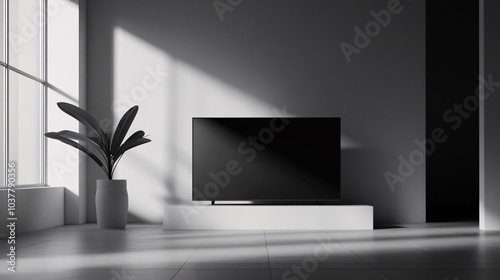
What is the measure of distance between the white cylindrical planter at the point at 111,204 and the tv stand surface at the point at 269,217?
458 millimetres

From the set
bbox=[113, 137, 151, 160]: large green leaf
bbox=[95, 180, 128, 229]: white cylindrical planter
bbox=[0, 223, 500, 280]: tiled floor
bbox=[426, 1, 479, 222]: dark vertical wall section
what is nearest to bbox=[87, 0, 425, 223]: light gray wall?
bbox=[113, 137, 151, 160]: large green leaf

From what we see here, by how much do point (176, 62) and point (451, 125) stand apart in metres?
5.35

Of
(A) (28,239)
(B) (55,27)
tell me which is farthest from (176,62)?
(A) (28,239)

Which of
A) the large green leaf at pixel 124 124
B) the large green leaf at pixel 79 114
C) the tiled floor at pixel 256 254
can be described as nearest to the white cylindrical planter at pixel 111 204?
the tiled floor at pixel 256 254

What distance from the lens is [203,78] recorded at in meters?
6.63

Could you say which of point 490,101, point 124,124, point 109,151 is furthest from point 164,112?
point 490,101

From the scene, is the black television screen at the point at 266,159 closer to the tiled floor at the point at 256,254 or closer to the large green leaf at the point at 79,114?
the tiled floor at the point at 256,254

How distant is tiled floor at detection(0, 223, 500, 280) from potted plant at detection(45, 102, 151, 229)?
0.24 m

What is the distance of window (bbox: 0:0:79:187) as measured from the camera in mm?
5410

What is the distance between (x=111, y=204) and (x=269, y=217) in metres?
1.64

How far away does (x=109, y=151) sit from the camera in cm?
617

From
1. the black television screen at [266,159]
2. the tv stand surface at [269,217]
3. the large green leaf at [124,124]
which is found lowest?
the tv stand surface at [269,217]

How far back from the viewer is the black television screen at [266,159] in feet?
20.5

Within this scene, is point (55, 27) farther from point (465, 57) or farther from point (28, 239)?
point (465, 57)
